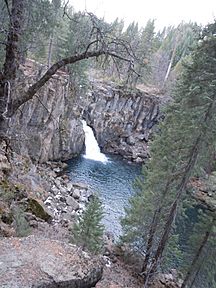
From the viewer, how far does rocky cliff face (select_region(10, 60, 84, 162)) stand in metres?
28.7

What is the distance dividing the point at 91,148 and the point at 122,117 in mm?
8389

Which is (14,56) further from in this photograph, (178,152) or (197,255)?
(197,255)

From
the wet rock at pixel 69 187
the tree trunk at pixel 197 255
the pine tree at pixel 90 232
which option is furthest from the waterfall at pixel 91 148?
the pine tree at pixel 90 232

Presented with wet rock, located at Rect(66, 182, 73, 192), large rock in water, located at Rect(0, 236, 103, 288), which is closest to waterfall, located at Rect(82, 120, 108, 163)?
wet rock, located at Rect(66, 182, 73, 192)

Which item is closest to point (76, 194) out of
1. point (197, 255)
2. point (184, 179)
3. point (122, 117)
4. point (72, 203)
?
point (72, 203)

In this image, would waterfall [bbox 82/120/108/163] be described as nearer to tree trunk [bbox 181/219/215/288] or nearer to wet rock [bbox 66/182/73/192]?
wet rock [bbox 66/182/73/192]

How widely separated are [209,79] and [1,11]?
412 inches

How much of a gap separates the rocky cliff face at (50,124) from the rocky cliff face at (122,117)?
7.33 meters

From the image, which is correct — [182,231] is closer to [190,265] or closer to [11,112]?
[190,265]

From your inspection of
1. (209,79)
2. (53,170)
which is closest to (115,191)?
(53,170)

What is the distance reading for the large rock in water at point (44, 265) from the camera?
583 centimetres

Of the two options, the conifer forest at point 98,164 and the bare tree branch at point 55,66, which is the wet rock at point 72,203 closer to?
the conifer forest at point 98,164

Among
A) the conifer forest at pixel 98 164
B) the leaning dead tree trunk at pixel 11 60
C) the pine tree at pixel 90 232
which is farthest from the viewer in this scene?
the pine tree at pixel 90 232

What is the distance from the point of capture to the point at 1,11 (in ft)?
15.4
